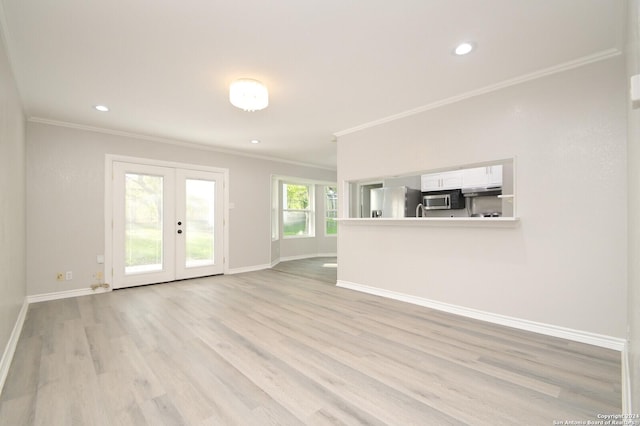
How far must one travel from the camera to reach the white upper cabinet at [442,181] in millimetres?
4961

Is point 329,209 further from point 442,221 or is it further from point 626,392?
point 626,392

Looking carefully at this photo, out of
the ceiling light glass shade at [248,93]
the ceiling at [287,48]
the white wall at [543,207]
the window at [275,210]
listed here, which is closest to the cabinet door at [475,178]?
the white wall at [543,207]

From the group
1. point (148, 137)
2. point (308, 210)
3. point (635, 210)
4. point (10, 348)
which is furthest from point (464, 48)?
point (308, 210)

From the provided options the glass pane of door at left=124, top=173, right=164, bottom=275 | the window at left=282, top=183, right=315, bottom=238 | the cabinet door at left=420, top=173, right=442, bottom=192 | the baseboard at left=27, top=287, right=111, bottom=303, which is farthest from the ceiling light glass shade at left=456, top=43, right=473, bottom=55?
the window at left=282, top=183, right=315, bottom=238

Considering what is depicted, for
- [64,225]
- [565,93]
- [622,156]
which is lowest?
[64,225]

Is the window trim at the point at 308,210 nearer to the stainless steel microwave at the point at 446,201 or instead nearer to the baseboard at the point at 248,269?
the baseboard at the point at 248,269

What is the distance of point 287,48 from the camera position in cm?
238

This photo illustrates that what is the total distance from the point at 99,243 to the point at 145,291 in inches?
40.3

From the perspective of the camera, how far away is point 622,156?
2402 millimetres

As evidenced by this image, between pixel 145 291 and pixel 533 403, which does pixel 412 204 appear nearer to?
pixel 533 403

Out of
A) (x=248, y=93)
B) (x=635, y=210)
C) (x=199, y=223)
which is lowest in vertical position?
(x=199, y=223)

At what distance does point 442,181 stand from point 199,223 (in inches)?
180

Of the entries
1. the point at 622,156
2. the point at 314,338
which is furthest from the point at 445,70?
the point at 314,338

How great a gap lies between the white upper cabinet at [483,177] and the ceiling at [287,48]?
1967 mm
